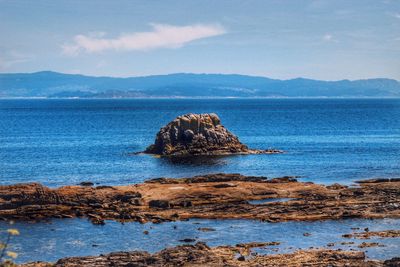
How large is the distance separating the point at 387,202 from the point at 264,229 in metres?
17.3

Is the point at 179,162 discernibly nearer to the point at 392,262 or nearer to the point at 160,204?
the point at 160,204

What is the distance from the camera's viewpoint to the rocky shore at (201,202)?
2352 inches

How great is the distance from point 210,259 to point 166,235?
1069 cm

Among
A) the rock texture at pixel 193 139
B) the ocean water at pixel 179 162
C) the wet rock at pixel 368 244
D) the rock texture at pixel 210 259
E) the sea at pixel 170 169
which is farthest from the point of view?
the rock texture at pixel 193 139

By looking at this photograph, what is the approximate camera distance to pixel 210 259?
Result: 42156 mm

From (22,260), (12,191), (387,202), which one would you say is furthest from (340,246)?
(12,191)

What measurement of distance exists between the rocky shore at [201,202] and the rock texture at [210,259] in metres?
13.6

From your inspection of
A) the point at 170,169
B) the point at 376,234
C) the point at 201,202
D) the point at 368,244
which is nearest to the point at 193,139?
the point at 170,169

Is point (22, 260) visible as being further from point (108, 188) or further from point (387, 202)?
point (387, 202)

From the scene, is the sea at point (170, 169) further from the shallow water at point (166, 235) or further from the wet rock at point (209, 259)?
the wet rock at point (209, 259)

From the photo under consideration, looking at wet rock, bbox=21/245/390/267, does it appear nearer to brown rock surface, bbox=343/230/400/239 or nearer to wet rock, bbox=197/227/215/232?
brown rock surface, bbox=343/230/400/239

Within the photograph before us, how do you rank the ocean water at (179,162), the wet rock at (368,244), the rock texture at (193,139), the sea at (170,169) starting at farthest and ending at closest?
the rock texture at (193,139), the ocean water at (179,162), the sea at (170,169), the wet rock at (368,244)

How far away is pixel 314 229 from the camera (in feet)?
177

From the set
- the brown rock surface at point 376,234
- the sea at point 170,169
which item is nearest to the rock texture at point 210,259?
the sea at point 170,169
